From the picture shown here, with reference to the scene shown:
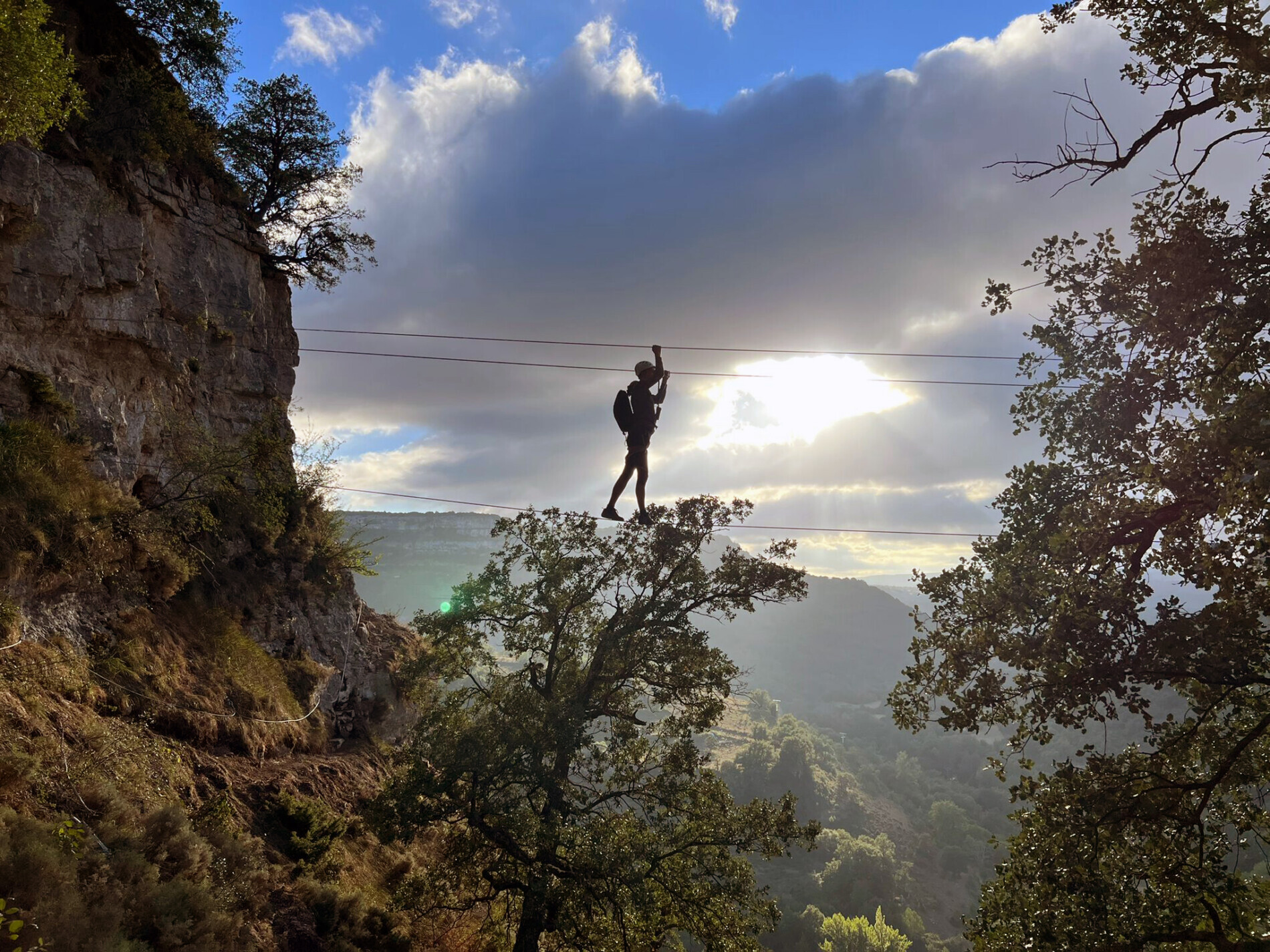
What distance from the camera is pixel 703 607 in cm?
1527

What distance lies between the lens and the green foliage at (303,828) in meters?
12.0

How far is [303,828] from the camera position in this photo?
1248cm

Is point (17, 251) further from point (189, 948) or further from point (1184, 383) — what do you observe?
point (1184, 383)

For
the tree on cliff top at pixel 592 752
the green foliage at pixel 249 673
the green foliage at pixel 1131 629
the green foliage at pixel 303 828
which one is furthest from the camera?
the green foliage at pixel 249 673

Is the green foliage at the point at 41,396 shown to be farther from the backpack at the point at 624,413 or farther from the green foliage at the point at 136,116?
the backpack at the point at 624,413

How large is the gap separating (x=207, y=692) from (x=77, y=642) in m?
2.79

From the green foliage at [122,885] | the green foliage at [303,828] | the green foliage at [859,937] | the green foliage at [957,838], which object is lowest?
the green foliage at [957,838]

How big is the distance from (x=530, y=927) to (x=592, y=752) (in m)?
3.40

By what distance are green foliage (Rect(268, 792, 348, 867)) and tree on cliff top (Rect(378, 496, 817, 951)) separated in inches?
58.1

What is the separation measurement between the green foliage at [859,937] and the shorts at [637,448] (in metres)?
62.3

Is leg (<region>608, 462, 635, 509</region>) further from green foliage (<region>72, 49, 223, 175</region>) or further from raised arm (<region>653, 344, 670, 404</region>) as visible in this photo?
green foliage (<region>72, 49, 223, 175</region>)

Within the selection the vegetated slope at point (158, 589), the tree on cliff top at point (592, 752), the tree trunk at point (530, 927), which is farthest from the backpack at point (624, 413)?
the tree trunk at point (530, 927)

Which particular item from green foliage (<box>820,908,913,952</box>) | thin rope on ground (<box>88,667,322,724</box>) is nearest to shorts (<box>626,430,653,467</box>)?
thin rope on ground (<box>88,667,322,724</box>)

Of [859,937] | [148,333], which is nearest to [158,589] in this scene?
[148,333]
